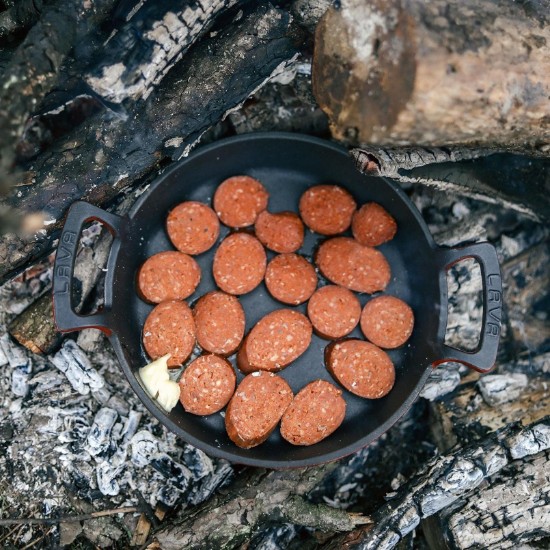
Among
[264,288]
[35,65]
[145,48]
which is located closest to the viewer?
[35,65]

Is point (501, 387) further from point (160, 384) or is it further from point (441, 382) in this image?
point (160, 384)

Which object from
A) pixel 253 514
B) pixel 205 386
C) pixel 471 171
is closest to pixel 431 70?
pixel 471 171

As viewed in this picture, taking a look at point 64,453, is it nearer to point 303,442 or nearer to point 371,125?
point 303,442

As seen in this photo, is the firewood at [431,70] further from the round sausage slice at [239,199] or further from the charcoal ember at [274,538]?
the charcoal ember at [274,538]

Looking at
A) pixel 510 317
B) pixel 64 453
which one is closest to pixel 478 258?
pixel 510 317

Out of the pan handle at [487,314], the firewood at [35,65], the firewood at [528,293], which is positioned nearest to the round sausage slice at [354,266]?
the pan handle at [487,314]

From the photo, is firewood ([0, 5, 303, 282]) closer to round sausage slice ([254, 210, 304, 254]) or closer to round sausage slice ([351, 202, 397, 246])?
round sausage slice ([254, 210, 304, 254])

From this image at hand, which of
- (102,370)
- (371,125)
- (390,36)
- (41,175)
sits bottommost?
(102,370)
